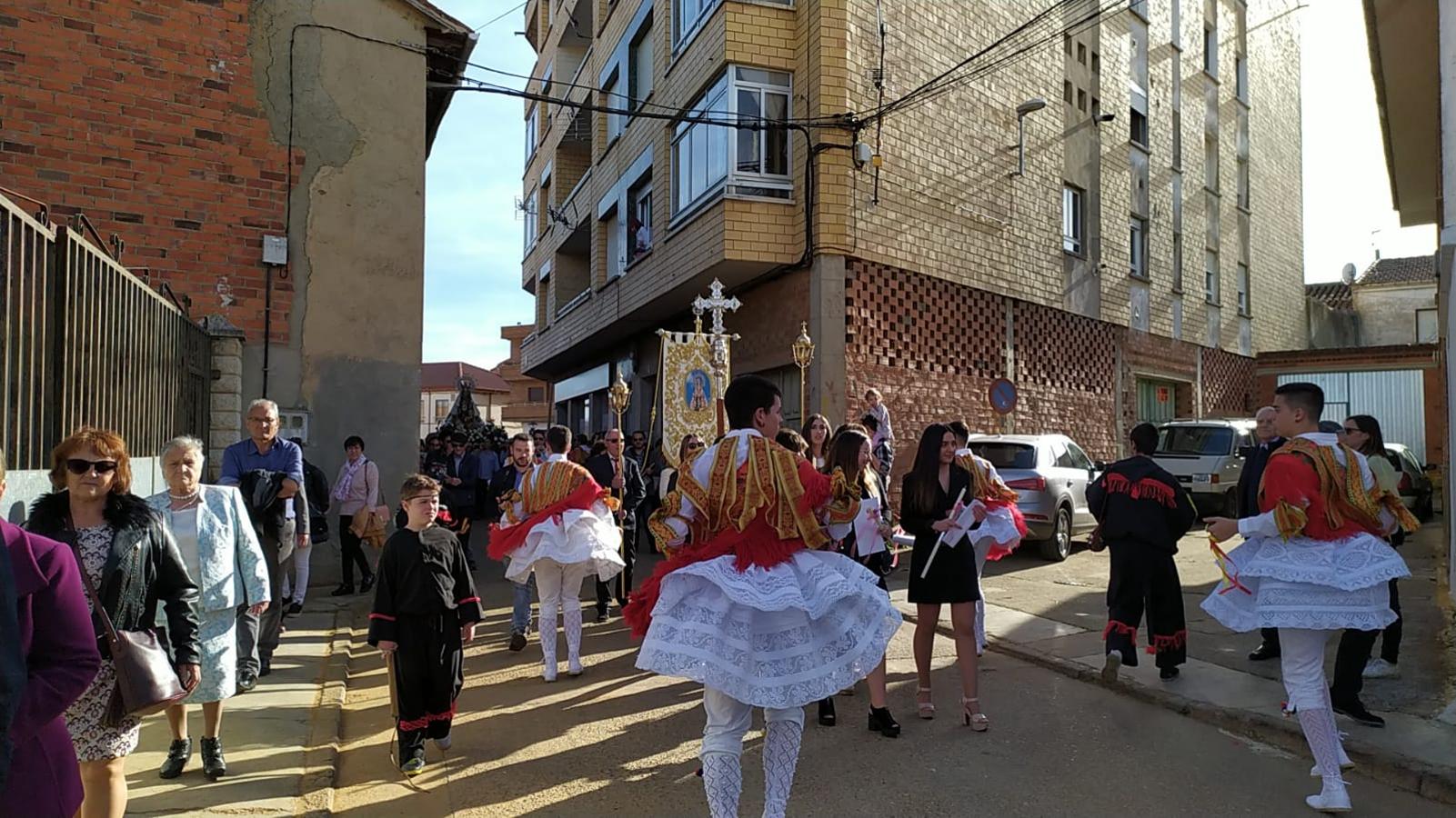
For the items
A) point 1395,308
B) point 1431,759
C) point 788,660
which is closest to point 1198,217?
point 1395,308

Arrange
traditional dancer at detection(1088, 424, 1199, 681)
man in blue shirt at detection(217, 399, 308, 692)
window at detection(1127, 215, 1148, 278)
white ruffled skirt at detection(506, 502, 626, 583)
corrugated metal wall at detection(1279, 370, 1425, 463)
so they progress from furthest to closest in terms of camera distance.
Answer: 1. corrugated metal wall at detection(1279, 370, 1425, 463)
2. window at detection(1127, 215, 1148, 278)
3. white ruffled skirt at detection(506, 502, 626, 583)
4. man in blue shirt at detection(217, 399, 308, 692)
5. traditional dancer at detection(1088, 424, 1199, 681)

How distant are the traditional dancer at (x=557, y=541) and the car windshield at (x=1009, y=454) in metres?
7.33

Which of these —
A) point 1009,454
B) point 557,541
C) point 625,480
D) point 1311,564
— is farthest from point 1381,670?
point 625,480

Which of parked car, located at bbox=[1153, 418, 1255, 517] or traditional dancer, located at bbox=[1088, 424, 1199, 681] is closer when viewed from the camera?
traditional dancer, located at bbox=[1088, 424, 1199, 681]

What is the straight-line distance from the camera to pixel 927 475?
6012 millimetres

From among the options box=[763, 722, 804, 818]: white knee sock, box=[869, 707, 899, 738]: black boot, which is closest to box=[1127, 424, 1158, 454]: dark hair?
box=[869, 707, 899, 738]: black boot

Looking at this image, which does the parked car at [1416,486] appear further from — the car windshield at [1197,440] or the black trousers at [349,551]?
the black trousers at [349,551]

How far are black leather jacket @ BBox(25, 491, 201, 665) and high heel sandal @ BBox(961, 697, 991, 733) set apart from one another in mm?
4141

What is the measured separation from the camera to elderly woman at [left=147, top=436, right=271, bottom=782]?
485cm

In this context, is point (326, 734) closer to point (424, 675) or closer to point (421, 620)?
point (424, 675)

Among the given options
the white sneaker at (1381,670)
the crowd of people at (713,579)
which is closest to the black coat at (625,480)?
the crowd of people at (713,579)

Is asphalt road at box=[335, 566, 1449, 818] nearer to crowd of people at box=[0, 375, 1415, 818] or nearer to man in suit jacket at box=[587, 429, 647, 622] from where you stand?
crowd of people at box=[0, 375, 1415, 818]

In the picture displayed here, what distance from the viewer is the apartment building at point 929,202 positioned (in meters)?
15.6

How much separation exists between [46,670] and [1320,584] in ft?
16.7
